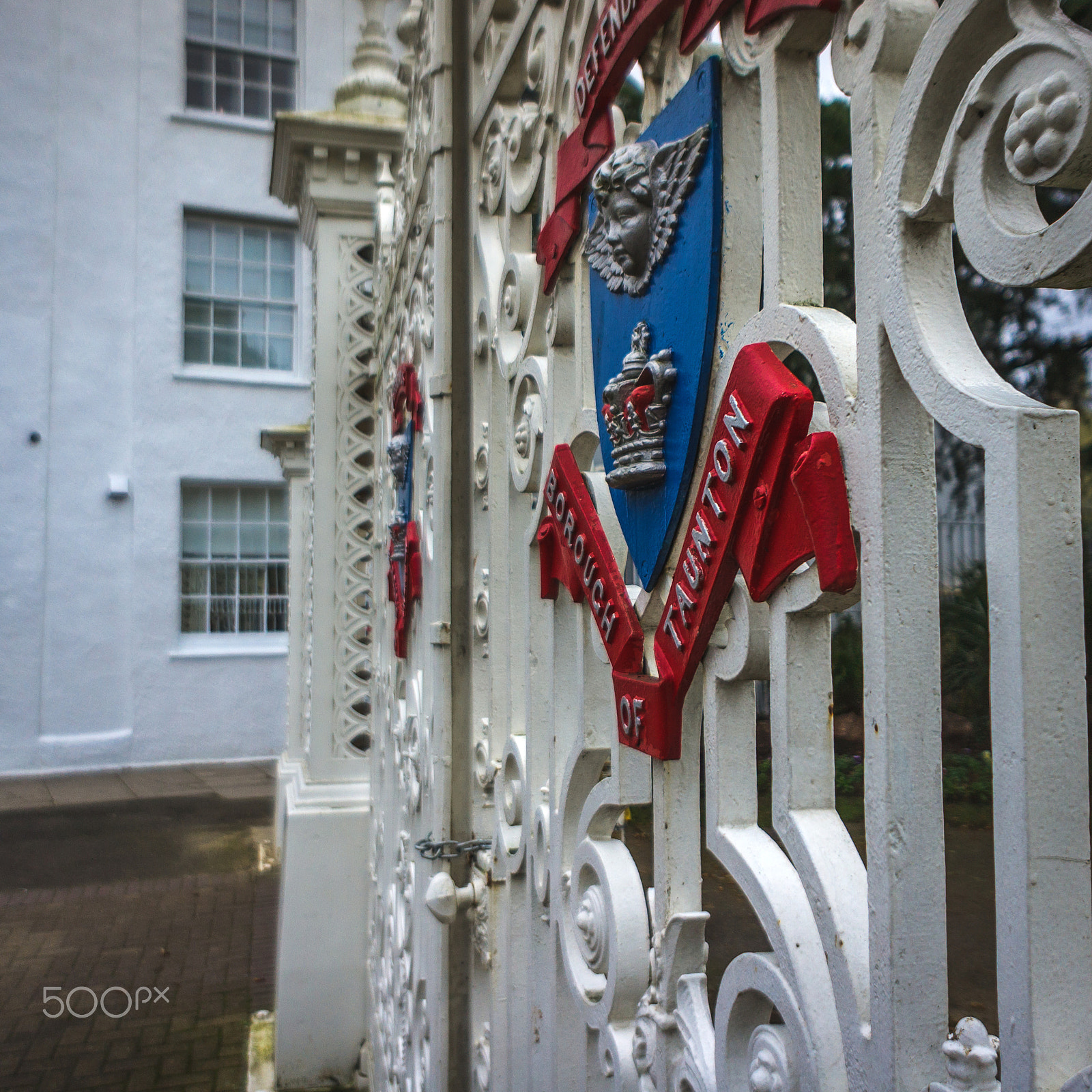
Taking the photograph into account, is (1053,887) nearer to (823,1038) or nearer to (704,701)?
(823,1038)

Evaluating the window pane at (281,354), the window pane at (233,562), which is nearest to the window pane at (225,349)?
the window pane at (281,354)

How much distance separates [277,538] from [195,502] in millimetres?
1006

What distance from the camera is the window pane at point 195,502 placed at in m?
10.6

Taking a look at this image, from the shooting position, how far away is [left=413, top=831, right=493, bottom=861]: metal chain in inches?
67.1

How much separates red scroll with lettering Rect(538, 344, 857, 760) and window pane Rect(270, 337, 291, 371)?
1075cm

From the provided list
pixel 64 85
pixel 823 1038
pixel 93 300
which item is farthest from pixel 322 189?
pixel 64 85

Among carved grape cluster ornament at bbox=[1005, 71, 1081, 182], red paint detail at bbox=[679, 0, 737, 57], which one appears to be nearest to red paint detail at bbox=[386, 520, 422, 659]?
red paint detail at bbox=[679, 0, 737, 57]

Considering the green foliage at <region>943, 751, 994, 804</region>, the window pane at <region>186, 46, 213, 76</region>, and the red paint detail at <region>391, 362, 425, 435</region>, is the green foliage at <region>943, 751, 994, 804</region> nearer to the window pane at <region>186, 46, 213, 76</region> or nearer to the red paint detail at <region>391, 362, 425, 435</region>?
the red paint detail at <region>391, 362, 425, 435</region>

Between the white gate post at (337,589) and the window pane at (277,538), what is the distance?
7.07 m

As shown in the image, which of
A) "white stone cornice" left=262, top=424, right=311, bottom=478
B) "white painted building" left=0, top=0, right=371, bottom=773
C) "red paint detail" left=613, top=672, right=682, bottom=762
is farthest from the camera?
"white painted building" left=0, top=0, right=371, bottom=773


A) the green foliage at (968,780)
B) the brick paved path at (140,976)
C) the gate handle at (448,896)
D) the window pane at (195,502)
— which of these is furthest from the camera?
the window pane at (195,502)

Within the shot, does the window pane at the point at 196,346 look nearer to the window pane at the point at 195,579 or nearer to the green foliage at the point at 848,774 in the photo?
the window pane at the point at 195,579

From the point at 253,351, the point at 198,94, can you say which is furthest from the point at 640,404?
the point at 198,94

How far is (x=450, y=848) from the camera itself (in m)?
1.74
